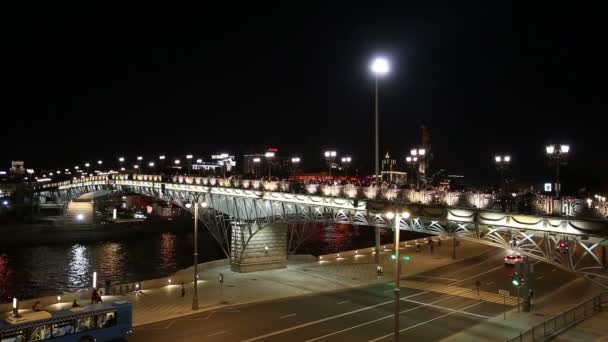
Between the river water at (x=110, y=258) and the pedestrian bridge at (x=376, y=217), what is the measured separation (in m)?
8.89

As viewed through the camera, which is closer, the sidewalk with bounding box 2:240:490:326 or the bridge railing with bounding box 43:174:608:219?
the bridge railing with bounding box 43:174:608:219

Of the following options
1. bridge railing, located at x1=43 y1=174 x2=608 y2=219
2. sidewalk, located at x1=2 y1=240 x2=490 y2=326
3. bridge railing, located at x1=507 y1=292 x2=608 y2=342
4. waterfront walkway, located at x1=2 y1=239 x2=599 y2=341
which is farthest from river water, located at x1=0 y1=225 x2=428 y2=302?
bridge railing, located at x1=507 y1=292 x2=608 y2=342

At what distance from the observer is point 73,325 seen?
900 inches

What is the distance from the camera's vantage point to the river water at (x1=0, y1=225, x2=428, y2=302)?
50.7 meters

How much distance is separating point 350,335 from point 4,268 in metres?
50.9

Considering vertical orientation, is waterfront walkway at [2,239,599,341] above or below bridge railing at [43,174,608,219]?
below

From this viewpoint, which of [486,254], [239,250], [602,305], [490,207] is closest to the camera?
[490,207]

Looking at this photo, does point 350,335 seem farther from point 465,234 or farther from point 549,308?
point 549,308

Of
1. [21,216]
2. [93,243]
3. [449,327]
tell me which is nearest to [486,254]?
[449,327]

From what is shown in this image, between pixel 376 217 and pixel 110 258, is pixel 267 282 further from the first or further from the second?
pixel 110 258

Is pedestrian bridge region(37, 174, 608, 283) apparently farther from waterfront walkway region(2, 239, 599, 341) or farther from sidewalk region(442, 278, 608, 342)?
waterfront walkway region(2, 239, 599, 341)

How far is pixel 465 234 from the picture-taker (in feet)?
86.0

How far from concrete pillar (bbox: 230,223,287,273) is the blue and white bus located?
21754mm

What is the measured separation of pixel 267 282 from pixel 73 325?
19.8 metres
